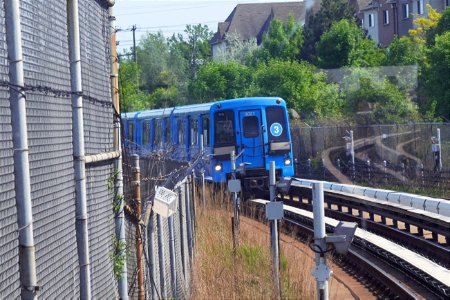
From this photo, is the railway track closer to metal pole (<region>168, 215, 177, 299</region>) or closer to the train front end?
the train front end

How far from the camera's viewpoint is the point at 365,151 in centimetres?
3691

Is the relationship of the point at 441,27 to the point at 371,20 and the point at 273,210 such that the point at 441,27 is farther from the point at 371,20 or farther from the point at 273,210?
the point at 273,210

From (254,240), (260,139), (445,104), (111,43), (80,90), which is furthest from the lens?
(445,104)

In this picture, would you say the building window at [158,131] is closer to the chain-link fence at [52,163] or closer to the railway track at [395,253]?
the railway track at [395,253]

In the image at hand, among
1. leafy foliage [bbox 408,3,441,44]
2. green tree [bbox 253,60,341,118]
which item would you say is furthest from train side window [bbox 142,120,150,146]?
leafy foliage [bbox 408,3,441,44]

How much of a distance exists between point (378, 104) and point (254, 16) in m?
38.4

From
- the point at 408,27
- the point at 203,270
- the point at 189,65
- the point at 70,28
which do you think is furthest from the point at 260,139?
the point at 189,65

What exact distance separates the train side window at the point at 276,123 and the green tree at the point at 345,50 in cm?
3019

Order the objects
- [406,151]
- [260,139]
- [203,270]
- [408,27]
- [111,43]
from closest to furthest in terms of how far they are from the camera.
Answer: [111,43] → [203,270] → [260,139] → [406,151] → [408,27]

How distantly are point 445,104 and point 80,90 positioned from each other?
121 ft

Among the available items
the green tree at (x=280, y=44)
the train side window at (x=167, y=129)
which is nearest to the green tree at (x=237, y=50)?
the green tree at (x=280, y=44)

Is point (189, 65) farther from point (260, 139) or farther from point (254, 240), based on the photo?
point (254, 240)

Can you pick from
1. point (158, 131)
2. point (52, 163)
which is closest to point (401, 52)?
point (158, 131)

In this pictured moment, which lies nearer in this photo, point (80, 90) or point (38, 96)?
point (38, 96)
